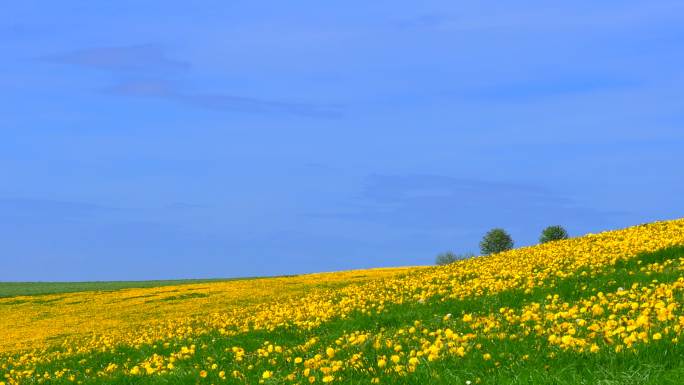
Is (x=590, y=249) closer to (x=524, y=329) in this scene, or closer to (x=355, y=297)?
(x=355, y=297)

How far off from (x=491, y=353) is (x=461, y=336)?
165 cm

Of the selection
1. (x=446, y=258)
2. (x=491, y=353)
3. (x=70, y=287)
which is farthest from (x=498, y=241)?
(x=491, y=353)

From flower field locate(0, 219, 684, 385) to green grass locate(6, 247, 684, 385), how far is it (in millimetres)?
34

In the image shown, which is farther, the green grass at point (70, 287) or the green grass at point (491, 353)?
the green grass at point (70, 287)

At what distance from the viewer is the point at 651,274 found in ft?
63.0

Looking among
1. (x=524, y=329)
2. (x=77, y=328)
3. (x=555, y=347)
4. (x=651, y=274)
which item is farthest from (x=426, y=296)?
(x=77, y=328)

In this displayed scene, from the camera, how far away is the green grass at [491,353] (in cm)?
963

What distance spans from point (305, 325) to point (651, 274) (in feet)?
31.1

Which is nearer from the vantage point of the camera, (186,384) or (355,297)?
(186,384)

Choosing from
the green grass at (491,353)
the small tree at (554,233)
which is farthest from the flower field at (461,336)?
the small tree at (554,233)

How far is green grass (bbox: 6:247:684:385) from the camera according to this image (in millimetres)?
9633

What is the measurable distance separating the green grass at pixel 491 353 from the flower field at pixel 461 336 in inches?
1.3

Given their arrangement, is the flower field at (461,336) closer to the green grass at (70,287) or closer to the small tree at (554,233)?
the small tree at (554,233)

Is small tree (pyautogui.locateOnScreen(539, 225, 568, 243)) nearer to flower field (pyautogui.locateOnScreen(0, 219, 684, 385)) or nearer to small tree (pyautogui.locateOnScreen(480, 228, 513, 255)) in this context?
small tree (pyautogui.locateOnScreen(480, 228, 513, 255))
